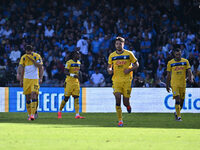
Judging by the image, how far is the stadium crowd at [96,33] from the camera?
22.2 meters

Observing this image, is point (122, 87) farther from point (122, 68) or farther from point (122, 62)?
point (122, 62)

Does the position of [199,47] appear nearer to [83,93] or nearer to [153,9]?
[153,9]

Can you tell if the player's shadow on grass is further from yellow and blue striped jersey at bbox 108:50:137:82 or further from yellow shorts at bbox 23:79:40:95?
yellow and blue striped jersey at bbox 108:50:137:82

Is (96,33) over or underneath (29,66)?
over

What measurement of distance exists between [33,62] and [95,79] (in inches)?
297

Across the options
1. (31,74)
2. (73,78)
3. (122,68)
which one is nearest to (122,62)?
(122,68)

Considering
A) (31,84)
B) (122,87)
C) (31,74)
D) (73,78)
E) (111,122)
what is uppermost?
(31,74)

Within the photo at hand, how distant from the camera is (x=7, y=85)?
20875 millimetres

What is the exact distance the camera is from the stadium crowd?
22203mm

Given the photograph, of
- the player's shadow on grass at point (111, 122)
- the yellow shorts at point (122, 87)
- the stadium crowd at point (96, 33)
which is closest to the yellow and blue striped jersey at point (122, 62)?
the yellow shorts at point (122, 87)

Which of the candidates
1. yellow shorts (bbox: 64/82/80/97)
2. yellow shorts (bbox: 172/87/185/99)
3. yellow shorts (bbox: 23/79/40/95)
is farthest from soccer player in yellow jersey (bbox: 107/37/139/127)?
yellow shorts (bbox: 64/82/80/97)

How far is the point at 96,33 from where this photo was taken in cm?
2461

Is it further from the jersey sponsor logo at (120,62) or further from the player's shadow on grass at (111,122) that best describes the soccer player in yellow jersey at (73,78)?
the jersey sponsor logo at (120,62)

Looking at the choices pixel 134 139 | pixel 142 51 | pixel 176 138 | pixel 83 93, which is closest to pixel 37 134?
pixel 134 139
